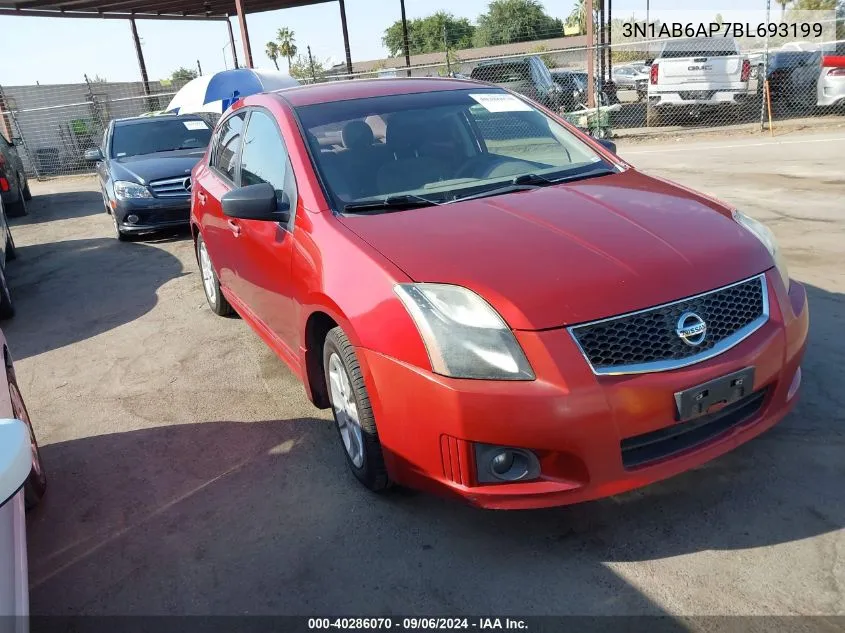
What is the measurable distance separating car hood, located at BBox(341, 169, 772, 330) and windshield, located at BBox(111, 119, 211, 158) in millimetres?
7791

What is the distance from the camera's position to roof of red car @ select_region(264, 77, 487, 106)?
384 centimetres

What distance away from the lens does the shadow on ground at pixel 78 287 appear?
234 inches

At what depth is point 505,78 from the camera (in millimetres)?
16281

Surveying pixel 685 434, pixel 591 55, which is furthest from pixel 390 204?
pixel 591 55

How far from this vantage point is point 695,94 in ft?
46.6

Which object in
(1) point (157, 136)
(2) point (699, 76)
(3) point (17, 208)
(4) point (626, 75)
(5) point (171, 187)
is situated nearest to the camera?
(5) point (171, 187)

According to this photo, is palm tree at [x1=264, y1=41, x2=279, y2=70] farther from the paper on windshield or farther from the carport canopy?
the paper on windshield

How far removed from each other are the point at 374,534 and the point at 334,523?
0.20 m

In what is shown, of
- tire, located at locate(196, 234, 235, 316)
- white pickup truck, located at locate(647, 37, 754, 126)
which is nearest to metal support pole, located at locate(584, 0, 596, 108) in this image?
white pickup truck, located at locate(647, 37, 754, 126)

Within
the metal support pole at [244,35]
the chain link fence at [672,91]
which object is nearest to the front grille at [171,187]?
the chain link fence at [672,91]

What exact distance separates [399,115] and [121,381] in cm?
262

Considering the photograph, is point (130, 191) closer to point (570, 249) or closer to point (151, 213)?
point (151, 213)

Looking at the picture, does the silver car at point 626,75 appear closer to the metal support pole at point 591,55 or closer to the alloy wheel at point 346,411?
the metal support pole at point 591,55

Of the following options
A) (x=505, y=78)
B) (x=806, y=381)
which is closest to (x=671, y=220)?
(x=806, y=381)
